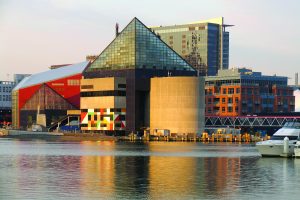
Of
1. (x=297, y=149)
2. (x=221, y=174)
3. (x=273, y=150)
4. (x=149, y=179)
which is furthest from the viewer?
(x=273, y=150)

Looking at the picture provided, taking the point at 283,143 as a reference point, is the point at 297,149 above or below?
below

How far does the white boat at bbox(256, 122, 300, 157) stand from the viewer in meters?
122

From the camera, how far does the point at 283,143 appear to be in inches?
4872

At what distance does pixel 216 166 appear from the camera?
107000mm

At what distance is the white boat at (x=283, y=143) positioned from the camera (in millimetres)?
122125

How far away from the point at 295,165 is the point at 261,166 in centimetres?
501

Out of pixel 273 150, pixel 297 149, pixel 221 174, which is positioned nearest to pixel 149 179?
pixel 221 174

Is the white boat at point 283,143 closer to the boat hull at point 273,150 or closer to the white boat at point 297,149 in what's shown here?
the boat hull at point 273,150

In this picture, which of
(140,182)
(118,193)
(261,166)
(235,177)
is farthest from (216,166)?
(118,193)

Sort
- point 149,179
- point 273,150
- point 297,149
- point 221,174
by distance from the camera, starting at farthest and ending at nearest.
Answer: point 273,150 < point 297,149 < point 221,174 < point 149,179

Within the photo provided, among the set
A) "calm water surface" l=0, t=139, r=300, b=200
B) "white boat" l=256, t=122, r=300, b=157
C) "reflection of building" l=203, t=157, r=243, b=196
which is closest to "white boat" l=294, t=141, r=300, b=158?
"white boat" l=256, t=122, r=300, b=157

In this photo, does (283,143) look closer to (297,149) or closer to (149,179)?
(297,149)

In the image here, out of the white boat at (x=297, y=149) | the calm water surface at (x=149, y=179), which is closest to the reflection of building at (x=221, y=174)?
the calm water surface at (x=149, y=179)

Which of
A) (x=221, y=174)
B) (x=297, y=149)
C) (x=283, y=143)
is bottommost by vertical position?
(x=221, y=174)
